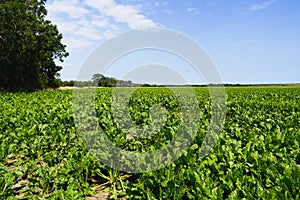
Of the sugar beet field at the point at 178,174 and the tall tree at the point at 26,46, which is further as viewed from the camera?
the tall tree at the point at 26,46

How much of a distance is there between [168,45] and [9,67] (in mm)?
32160

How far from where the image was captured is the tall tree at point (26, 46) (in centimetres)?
3142

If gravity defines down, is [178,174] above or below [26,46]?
below

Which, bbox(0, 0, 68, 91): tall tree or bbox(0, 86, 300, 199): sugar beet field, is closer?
bbox(0, 86, 300, 199): sugar beet field

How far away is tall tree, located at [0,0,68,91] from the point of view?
103 ft

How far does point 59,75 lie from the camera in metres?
40.5

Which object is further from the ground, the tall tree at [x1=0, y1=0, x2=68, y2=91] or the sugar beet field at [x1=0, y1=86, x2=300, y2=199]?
the tall tree at [x1=0, y1=0, x2=68, y2=91]

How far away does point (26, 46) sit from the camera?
31.8 meters

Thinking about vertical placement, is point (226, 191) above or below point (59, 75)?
below

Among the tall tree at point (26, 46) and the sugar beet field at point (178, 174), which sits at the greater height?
the tall tree at point (26, 46)

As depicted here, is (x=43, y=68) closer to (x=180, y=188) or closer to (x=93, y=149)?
(x=93, y=149)

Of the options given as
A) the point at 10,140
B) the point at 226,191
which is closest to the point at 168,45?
the point at 226,191

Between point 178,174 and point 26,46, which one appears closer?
point 178,174

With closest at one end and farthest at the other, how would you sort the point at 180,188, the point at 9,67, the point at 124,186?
1. the point at 180,188
2. the point at 124,186
3. the point at 9,67
